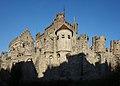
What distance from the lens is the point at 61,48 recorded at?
185 ft

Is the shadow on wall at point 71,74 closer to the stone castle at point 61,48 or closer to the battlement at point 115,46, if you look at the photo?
the stone castle at point 61,48

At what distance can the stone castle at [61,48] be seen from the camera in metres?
56.2

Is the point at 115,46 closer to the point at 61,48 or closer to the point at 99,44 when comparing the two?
the point at 99,44

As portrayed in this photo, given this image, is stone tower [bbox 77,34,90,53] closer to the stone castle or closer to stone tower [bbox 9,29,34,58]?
the stone castle

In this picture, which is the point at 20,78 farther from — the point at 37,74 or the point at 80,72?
the point at 80,72

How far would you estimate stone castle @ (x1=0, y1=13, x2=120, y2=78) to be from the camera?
2212 inches

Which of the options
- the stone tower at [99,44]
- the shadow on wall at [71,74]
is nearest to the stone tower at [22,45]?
the shadow on wall at [71,74]

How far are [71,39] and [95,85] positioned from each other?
16181 millimetres

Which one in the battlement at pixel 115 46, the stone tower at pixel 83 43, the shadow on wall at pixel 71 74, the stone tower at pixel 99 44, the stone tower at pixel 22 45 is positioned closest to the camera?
the shadow on wall at pixel 71 74

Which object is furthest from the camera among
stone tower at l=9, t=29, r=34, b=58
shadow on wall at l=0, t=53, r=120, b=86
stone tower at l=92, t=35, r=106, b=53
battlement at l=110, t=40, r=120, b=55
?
stone tower at l=9, t=29, r=34, b=58

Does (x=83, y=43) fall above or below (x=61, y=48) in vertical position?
above

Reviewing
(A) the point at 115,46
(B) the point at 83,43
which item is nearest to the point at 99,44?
(A) the point at 115,46

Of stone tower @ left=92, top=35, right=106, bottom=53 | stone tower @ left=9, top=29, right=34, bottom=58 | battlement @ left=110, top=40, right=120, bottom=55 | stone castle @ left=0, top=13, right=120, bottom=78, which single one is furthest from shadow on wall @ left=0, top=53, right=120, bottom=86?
stone tower @ left=9, top=29, right=34, bottom=58

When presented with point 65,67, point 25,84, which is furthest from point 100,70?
point 25,84
